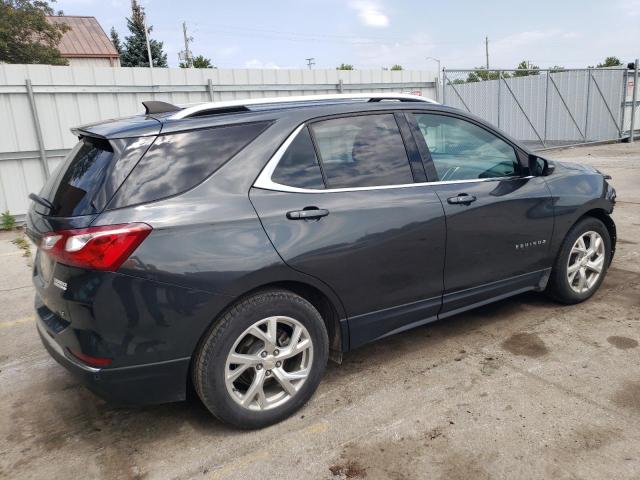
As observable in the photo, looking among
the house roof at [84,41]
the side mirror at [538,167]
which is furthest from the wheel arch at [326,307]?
the house roof at [84,41]

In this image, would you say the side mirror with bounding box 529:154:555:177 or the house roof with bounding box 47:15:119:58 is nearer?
the side mirror with bounding box 529:154:555:177

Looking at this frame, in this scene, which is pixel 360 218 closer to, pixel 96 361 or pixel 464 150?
pixel 464 150

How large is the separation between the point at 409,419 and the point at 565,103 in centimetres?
1782

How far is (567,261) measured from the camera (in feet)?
13.4

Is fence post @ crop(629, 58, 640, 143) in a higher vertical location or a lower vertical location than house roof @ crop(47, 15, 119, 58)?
lower

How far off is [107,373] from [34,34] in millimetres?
33992

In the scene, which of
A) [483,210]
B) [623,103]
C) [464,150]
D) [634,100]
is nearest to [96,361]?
[483,210]

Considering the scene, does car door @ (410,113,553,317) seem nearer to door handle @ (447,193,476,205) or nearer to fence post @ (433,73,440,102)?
door handle @ (447,193,476,205)

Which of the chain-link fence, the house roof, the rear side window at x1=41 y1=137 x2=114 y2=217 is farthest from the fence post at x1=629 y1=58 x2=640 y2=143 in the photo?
the house roof

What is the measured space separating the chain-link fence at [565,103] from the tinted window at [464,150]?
574 inches

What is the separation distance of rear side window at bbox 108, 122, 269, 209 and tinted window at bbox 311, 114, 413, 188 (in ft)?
1.55

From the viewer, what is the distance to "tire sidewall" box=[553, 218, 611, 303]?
4059 mm

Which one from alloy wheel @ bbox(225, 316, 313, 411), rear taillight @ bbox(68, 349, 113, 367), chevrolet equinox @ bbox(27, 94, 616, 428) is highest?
chevrolet equinox @ bbox(27, 94, 616, 428)

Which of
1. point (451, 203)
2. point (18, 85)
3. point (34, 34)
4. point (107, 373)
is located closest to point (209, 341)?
point (107, 373)
